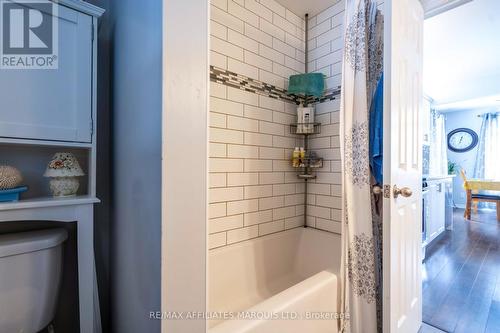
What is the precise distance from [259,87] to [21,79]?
136 centimetres

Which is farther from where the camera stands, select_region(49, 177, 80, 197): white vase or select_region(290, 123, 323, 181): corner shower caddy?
select_region(290, 123, 323, 181): corner shower caddy

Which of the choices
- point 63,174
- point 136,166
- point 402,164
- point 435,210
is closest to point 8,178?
point 63,174

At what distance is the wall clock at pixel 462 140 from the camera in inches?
218

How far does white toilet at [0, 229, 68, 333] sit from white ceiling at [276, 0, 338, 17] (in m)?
2.24

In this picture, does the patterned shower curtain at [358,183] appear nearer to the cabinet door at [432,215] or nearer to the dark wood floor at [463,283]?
the dark wood floor at [463,283]

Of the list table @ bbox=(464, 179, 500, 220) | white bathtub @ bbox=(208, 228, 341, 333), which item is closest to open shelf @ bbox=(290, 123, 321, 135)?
white bathtub @ bbox=(208, 228, 341, 333)

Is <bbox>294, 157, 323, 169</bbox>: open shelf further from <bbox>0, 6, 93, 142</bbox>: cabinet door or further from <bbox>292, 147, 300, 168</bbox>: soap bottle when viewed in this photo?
<bbox>0, 6, 93, 142</bbox>: cabinet door

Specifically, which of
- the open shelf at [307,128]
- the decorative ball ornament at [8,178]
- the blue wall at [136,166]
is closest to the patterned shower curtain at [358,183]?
the open shelf at [307,128]

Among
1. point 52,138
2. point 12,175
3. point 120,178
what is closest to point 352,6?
point 120,178

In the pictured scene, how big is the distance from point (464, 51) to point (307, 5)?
213cm

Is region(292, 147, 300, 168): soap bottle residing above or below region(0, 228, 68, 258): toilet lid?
above

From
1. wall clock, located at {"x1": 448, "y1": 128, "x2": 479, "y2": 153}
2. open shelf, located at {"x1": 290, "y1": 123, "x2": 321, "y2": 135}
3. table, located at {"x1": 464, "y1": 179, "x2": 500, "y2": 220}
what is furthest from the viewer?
wall clock, located at {"x1": 448, "y1": 128, "x2": 479, "y2": 153}

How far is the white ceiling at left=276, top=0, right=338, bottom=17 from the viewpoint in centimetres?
186

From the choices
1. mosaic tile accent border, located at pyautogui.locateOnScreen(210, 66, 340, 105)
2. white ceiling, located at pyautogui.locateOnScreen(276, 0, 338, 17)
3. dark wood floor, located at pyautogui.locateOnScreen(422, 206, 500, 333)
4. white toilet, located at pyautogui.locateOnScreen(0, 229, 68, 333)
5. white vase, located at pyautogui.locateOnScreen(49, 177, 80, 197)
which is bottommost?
dark wood floor, located at pyautogui.locateOnScreen(422, 206, 500, 333)
